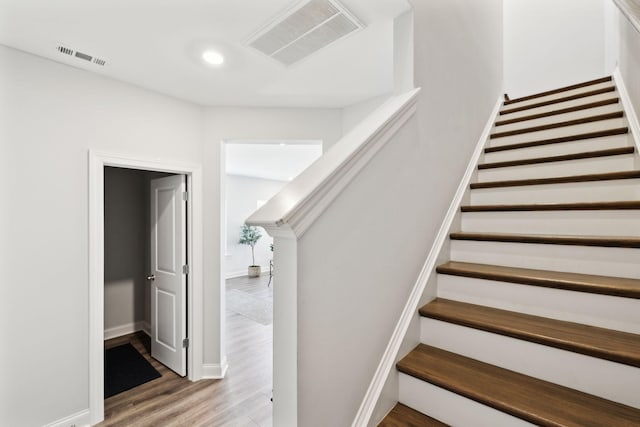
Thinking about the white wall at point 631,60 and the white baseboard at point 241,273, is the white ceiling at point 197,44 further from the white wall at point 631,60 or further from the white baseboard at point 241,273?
the white baseboard at point 241,273

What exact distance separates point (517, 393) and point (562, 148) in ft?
5.81

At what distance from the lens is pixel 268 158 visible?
5.86 m

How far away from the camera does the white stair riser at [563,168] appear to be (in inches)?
66.7

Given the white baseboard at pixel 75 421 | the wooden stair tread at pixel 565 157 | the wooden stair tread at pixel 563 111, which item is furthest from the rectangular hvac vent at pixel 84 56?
the wooden stair tread at pixel 563 111

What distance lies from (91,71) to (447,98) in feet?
8.38

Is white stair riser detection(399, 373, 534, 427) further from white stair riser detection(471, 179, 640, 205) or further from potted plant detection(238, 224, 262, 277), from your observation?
potted plant detection(238, 224, 262, 277)

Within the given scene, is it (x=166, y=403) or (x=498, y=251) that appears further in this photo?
(x=166, y=403)

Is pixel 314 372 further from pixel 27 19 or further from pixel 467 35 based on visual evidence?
pixel 467 35

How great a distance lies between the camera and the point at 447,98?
1.85 m

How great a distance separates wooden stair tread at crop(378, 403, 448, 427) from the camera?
1109 mm

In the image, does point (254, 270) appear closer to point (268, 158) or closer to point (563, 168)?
point (268, 158)

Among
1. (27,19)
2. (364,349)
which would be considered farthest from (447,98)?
(27,19)

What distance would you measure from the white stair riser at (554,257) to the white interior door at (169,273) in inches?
96.8

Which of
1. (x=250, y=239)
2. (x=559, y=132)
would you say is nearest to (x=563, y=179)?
(x=559, y=132)
